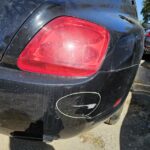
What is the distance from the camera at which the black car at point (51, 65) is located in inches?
55.9

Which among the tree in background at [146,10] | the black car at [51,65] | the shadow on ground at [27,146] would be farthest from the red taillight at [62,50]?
the tree in background at [146,10]

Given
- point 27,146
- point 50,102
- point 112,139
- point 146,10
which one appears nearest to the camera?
point 50,102

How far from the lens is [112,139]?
288 centimetres

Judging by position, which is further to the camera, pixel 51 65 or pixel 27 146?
pixel 27 146

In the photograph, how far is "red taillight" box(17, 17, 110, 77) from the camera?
56.6 inches

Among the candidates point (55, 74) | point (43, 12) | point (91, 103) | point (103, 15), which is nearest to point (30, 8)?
point (43, 12)

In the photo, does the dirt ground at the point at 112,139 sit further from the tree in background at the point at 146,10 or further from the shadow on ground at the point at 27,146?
the tree in background at the point at 146,10

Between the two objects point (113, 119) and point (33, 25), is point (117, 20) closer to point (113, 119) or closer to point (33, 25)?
point (33, 25)

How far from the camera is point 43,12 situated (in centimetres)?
143

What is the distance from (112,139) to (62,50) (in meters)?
1.66

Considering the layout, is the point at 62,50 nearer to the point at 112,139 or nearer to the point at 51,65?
the point at 51,65

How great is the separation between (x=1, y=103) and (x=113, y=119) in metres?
1.69

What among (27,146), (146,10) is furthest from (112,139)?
(146,10)

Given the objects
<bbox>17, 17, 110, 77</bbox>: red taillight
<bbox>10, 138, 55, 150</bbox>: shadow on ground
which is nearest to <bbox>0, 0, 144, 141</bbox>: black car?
<bbox>17, 17, 110, 77</bbox>: red taillight
